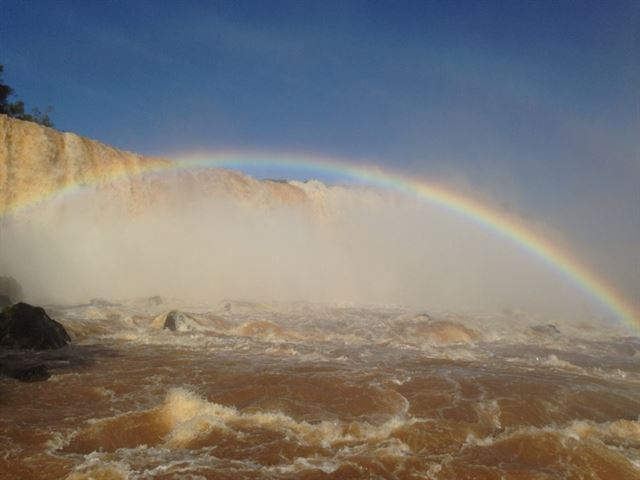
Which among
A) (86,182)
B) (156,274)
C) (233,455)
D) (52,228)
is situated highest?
(86,182)

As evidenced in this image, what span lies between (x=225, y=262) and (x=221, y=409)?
22118 mm

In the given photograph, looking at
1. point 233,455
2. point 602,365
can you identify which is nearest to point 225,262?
point 602,365

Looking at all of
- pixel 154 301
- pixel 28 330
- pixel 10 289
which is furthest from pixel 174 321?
pixel 10 289

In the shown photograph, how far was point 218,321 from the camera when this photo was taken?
15.0 metres

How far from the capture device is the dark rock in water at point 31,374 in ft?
25.1

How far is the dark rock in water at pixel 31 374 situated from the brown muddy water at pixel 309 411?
203 mm

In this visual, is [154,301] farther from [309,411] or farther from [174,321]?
[309,411]

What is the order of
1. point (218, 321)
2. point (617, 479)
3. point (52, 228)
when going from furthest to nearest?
point (52, 228) < point (218, 321) < point (617, 479)

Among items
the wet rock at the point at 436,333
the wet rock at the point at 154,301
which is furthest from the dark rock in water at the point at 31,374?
the wet rock at the point at 154,301

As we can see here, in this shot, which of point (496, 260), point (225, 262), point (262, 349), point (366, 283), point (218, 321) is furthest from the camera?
point (496, 260)

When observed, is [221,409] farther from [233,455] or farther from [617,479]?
[617,479]

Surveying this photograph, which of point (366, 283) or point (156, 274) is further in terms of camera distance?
point (366, 283)

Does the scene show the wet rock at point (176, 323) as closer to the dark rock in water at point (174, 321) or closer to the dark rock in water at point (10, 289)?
the dark rock in water at point (174, 321)

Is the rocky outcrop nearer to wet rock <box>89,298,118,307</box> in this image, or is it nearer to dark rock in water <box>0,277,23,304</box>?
dark rock in water <box>0,277,23,304</box>
